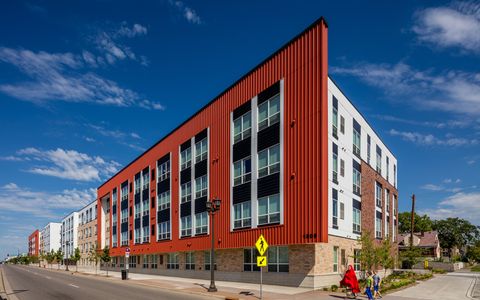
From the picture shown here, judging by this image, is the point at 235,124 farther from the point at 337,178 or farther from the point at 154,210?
the point at 154,210

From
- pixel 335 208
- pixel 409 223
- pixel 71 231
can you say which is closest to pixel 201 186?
pixel 335 208

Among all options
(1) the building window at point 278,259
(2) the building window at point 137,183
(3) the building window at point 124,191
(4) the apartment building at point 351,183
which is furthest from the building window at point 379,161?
(3) the building window at point 124,191

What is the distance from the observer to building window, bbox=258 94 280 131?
3089 centimetres

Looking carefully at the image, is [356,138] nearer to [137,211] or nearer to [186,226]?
[186,226]

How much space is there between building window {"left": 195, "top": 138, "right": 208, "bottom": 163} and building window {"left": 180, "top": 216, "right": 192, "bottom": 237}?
19.8 feet

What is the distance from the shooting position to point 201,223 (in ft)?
132

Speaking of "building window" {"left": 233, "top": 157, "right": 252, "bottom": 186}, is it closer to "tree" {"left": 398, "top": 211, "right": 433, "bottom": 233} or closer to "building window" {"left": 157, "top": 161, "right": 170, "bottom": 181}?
"building window" {"left": 157, "top": 161, "right": 170, "bottom": 181}

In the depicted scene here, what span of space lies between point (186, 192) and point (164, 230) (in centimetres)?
776

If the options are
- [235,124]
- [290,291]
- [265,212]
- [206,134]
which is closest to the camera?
[290,291]

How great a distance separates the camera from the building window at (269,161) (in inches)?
1197

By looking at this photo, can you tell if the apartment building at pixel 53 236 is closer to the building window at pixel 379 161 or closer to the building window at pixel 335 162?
the building window at pixel 379 161

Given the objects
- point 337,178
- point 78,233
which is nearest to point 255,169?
point 337,178

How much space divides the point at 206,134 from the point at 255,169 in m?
9.72

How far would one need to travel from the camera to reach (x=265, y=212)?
3086cm
